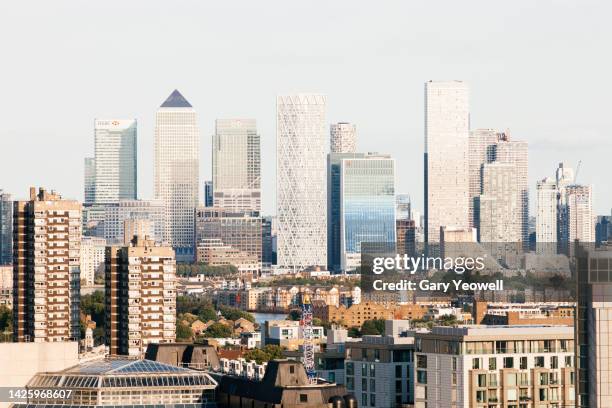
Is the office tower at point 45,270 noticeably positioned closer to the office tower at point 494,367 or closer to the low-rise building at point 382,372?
the low-rise building at point 382,372

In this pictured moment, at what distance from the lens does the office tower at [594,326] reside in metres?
75.5

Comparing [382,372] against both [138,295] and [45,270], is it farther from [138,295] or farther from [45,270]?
[45,270]

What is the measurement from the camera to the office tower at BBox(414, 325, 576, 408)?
316 feet

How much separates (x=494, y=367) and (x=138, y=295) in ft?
268

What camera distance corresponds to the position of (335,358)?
375ft

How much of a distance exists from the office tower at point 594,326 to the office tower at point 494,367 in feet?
63.7

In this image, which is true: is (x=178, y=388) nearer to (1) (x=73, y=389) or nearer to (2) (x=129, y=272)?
(1) (x=73, y=389)

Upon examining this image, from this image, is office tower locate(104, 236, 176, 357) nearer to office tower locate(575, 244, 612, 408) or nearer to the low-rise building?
the low-rise building

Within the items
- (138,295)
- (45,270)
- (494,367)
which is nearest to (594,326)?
(494,367)

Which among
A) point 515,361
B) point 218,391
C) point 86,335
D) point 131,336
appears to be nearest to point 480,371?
point 515,361

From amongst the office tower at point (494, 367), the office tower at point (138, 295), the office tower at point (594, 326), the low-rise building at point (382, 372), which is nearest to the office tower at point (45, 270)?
the office tower at point (138, 295)

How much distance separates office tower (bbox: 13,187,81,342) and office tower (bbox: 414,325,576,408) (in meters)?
82.6

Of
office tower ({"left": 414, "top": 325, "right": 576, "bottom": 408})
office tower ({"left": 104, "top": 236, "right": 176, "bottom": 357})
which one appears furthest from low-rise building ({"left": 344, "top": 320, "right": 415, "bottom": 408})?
office tower ({"left": 104, "top": 236, "right": 176, "bottom": 357})

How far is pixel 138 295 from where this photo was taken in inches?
6954
